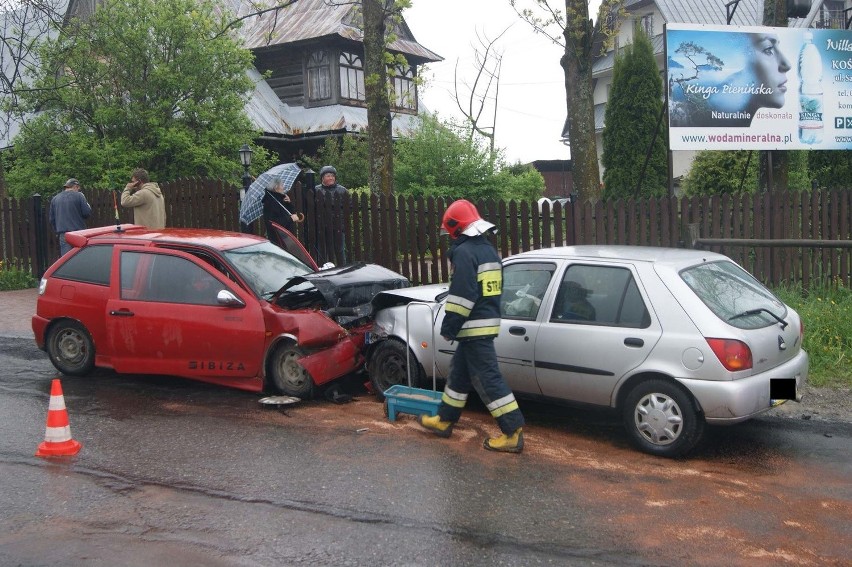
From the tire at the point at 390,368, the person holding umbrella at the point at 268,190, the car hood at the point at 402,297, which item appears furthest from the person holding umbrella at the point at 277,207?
the tire at the point at 390,368

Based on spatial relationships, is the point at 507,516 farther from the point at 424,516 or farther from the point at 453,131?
the point at 453,131

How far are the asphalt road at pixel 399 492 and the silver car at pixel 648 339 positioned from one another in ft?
1.26

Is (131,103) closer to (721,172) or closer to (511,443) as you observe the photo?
(721,172)

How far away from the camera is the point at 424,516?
507cm

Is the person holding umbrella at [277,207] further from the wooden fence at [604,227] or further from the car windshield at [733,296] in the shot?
the car windshield at [733,296]

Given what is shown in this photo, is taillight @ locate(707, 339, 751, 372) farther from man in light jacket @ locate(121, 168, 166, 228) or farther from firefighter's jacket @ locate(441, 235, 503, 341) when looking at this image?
man in light jacket @ locate(121, 168, 166, 228)

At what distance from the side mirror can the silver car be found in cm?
160

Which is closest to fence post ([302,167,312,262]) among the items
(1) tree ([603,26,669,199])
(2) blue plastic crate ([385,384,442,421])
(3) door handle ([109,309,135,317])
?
(3) door handle ([109,309,135,317])

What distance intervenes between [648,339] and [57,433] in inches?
169

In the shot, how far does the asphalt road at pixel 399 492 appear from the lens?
4.59m

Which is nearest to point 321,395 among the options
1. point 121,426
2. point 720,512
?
point 121,426

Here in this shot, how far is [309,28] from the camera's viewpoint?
96.0ft

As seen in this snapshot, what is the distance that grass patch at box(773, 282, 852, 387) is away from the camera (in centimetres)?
814

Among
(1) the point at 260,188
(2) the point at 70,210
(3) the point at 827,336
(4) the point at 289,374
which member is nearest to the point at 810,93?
(3) the point at 827,336
